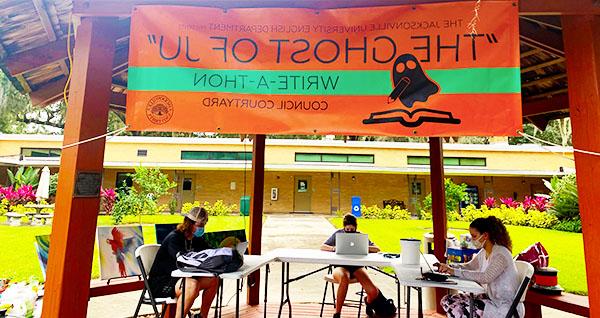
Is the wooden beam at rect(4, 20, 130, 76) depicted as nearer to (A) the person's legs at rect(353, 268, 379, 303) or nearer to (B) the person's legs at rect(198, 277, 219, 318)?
(B) the person's legs at rect(198, 277, 219, 318)

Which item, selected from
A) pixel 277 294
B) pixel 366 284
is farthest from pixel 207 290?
pixel 277 294

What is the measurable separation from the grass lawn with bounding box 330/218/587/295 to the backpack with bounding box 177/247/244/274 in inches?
262

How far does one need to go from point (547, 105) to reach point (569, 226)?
13.3m

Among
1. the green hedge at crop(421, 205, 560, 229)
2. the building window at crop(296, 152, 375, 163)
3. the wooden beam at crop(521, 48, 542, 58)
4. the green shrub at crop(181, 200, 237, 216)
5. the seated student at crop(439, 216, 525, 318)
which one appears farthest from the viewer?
the building window at crop(296, 152, 375, 163)

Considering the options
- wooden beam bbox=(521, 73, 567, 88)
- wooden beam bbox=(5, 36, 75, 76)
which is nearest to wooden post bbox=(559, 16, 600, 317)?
wooden beam bbox=(521, 73, 567, 88)

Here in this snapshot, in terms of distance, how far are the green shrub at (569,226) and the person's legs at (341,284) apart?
45.8 feet

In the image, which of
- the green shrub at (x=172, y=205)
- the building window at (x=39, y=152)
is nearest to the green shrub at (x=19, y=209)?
the green shrub at (x=172, y=205)

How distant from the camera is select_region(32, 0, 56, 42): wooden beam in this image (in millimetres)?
2443

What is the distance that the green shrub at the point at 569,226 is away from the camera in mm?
13828

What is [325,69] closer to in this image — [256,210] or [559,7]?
[559,7]

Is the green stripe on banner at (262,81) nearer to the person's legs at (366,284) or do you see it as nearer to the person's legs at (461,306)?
the person's legs at (461,306)

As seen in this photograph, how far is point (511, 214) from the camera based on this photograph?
17.0 meters

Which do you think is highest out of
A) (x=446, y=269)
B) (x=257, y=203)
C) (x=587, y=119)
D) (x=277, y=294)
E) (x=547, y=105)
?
(x=547, y=105)

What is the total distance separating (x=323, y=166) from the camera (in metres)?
20.5
